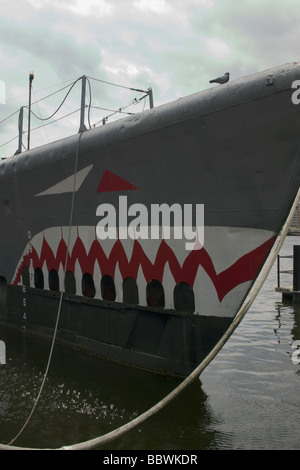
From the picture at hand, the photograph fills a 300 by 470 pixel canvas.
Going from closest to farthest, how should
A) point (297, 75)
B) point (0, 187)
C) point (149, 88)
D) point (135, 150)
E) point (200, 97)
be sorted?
point (297, 75)
point (200, 97)
point (135, 150)
point (149, 88)
point (0, 187)

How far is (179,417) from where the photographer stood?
5672mm

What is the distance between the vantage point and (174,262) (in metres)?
6.53

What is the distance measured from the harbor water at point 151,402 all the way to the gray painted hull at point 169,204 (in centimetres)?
41

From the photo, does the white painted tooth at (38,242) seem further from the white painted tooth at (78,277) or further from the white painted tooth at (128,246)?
the white painted tooth at (128,246)

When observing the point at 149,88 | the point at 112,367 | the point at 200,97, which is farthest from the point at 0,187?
the point at 200,97

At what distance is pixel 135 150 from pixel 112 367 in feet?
10.5

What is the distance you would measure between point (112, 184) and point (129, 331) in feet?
7.26

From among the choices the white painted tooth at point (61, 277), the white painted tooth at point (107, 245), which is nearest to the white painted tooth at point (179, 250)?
the white painted tooth at point (107, 245)

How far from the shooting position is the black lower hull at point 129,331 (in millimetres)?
6250

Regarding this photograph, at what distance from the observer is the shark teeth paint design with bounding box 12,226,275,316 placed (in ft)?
18.9

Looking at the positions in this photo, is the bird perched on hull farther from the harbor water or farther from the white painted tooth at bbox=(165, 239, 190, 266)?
the harbor water

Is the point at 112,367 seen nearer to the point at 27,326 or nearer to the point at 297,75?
the point at 27,326

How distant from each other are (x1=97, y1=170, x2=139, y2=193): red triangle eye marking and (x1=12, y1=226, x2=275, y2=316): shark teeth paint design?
71 centimetres

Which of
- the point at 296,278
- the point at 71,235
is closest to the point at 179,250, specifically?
the point at 71,235
